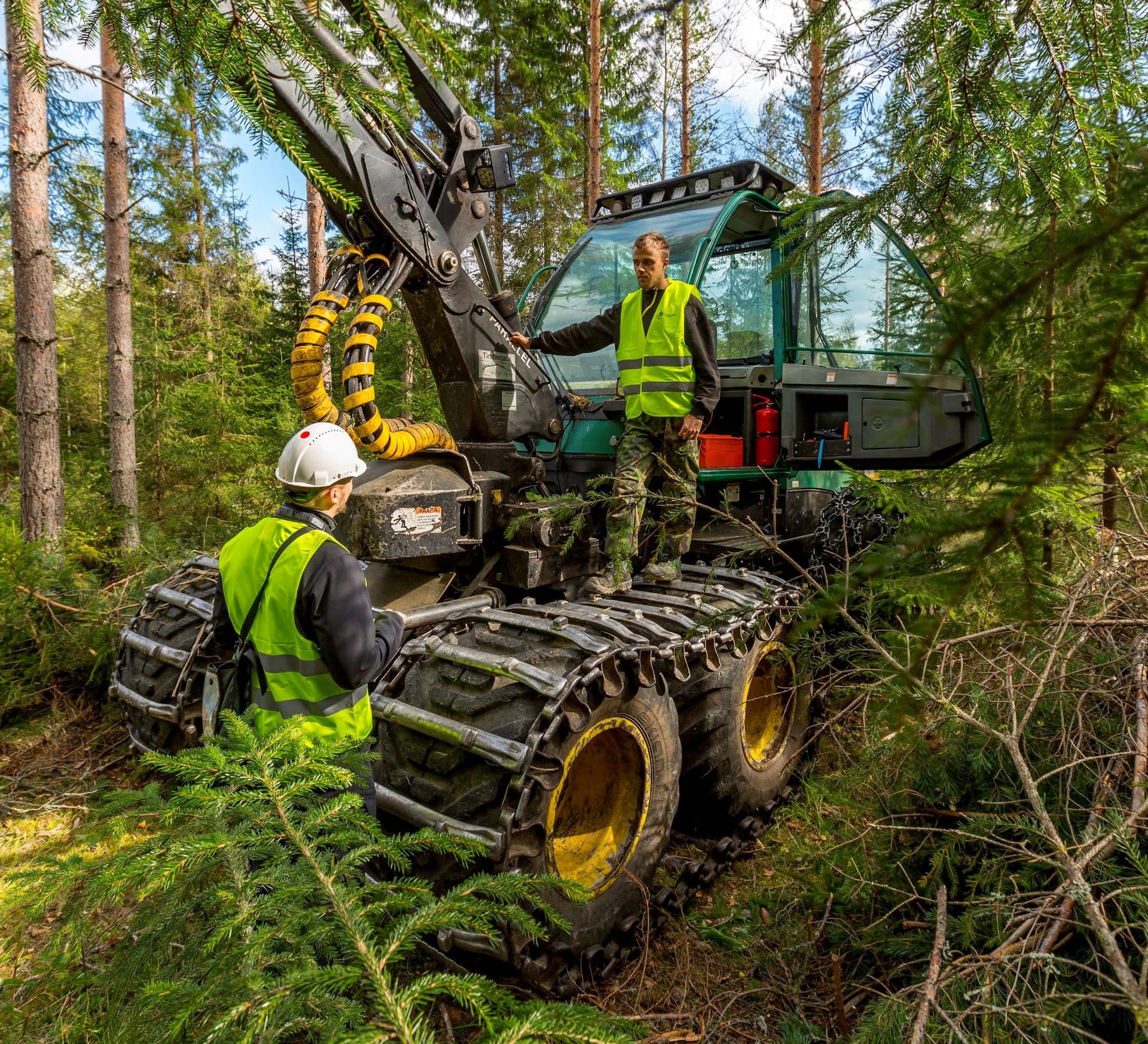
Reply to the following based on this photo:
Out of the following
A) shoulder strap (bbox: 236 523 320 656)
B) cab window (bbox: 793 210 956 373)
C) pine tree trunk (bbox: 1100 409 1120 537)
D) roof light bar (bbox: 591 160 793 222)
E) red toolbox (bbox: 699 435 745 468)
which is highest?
roof light bar (bbox: 591 160 793 222)

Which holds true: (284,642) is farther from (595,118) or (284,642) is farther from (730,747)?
(595,118)

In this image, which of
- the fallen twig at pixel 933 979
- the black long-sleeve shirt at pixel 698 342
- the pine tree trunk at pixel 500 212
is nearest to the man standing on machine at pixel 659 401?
the black long-sleeve shirt at pixel 698 342

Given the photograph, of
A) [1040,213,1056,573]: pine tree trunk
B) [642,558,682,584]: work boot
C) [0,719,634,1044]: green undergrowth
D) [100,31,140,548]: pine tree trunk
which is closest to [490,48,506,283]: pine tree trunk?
[100,31,140,548]: pine tree trunk

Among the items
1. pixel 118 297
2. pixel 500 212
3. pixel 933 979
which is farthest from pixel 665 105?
pixel 933 979

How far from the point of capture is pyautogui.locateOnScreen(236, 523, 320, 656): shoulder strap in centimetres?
258

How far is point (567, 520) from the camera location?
3961mm

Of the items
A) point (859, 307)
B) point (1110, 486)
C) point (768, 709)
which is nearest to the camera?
point (1110, 486)

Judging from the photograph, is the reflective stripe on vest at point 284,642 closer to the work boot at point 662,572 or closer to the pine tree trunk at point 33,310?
the work boot at point 662,572

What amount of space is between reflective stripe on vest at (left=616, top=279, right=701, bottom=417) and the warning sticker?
127 cm

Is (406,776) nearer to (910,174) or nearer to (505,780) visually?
(505,780)

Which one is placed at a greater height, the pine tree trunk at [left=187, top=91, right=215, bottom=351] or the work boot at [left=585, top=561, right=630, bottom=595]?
the pine tree trunk at [left=187, top=91, right=215, bottom=351]

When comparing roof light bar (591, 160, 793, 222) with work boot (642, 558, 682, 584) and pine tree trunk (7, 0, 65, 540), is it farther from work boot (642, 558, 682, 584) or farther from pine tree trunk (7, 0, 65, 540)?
pine tree trunk (7, 0, 65, 540)

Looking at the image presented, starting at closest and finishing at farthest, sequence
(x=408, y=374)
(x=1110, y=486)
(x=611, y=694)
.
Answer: (x=1110, y=486)
(x=611, y=694)
(x=408, y=374)

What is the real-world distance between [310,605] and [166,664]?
6.69ft
